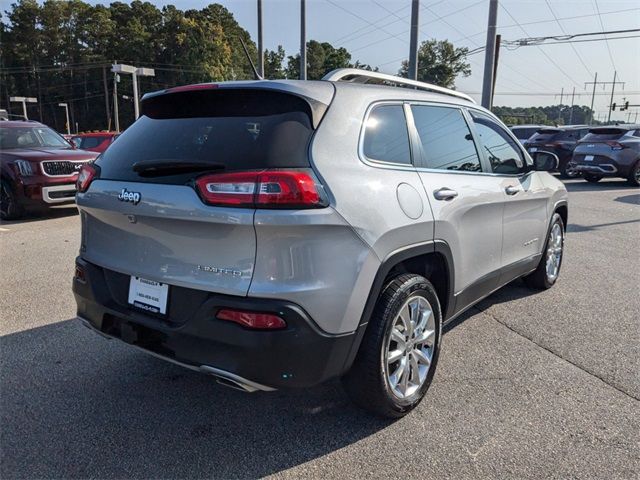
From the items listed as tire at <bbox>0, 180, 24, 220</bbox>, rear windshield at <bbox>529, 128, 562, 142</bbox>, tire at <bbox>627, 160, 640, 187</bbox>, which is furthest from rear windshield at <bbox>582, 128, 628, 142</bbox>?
tire at <bbox>0, 180, 24, 220</bbox>

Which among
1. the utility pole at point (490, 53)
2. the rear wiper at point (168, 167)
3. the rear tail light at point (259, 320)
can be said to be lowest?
the rear tail light at point (259, 320)

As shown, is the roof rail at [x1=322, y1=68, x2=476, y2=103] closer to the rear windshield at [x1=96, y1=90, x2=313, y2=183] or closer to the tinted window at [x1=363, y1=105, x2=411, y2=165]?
the tinted window at [x1=363, y1=105, x2=411, y2=165]

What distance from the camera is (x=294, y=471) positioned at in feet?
7.73

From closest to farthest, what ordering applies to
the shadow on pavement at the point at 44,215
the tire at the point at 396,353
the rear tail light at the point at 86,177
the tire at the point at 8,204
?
the tire at the point at 396,353 < the rear tail light at the point at 86,177 < the tire at the point at 8,204 < the shadow on pavement at the point at 44,215

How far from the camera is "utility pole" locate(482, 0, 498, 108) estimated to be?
17828mm

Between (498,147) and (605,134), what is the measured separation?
42.5 feet

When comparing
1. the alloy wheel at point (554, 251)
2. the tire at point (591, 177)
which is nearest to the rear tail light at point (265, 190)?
the alloy wheel at point (554, 251)

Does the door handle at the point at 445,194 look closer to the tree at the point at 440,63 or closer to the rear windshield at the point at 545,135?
the rear windshield at the point at 545,135

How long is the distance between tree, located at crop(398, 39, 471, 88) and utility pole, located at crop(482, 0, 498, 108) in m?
51.9

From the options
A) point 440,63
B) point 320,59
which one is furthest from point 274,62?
point 440,63

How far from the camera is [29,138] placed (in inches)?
377

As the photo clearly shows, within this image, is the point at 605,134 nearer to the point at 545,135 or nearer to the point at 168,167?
the point at 545,135

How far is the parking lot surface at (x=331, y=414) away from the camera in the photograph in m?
2.40

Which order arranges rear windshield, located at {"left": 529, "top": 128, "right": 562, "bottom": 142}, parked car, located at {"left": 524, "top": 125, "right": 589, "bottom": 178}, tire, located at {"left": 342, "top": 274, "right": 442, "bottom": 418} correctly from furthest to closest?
rear windshield, located at {"left": 529, "top": 128, "right": 562, "bottom": 142}
parked car, located at {"left": 524, "top": 125, "right": 589, "bottom": 178}
tire, located at {"left": 342, "top": 274, "right": 442, "bottom": 418}
